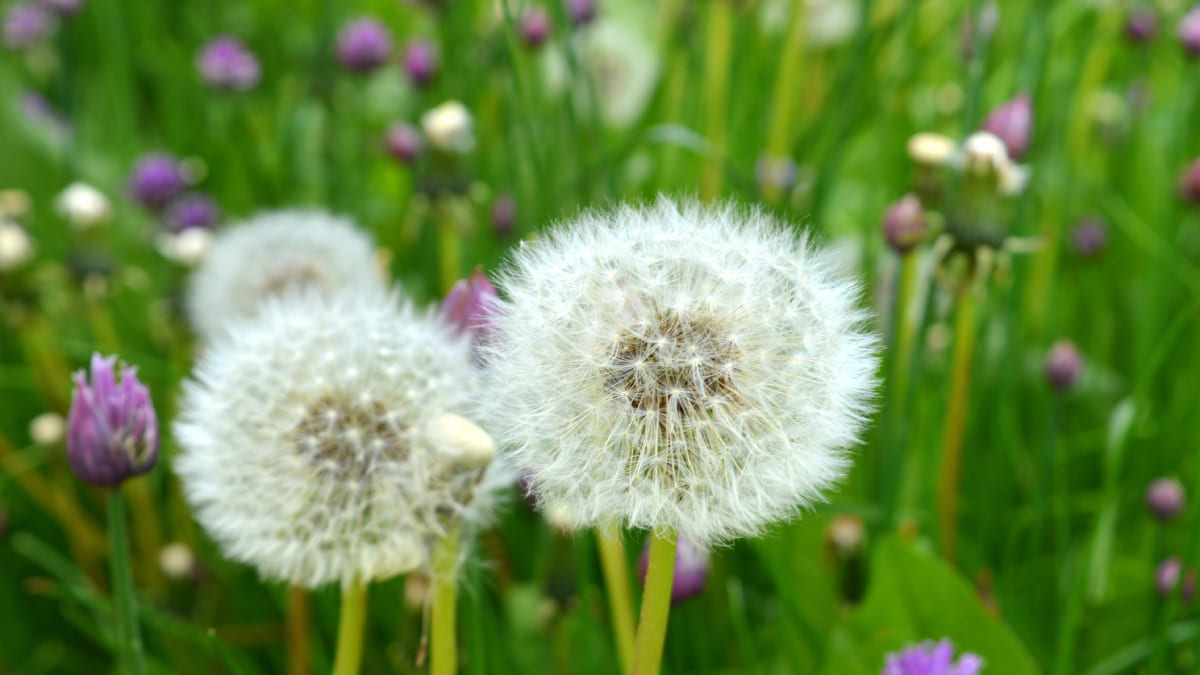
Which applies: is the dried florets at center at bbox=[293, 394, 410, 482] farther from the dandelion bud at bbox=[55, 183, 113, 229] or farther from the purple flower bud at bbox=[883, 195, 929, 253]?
the dandelion bud at bbox=[55, 183, 113, 229]

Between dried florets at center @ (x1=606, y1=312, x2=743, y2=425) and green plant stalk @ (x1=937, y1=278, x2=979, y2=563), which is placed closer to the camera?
dried florets at center @ (x1=606, y1=312, x2=743, y2=425)

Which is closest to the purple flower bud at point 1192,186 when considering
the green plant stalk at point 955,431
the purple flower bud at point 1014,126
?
the purple flower bud at point 1014,126

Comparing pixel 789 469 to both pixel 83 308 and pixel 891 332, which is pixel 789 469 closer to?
pixel 891 332

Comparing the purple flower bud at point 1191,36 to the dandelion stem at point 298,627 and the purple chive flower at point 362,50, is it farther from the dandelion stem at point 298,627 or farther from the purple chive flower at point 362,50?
the dandelion stem at point 298,627

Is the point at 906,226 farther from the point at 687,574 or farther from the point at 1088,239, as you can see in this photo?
the point at 1088,239

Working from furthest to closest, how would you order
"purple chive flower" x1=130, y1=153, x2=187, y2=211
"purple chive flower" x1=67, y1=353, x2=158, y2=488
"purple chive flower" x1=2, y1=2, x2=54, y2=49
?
"purple chive flower" x1=2, y1=2, x2=54, y2=49, "purple chive flower" x1=130, y1=153, x2=187, y2=211, "purple chive flower" x1=67, y1=353, x2=158, y2=488

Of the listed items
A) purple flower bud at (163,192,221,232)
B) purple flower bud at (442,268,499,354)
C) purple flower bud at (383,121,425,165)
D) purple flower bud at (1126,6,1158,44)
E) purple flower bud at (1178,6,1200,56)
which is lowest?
purple flower bud at (442,268,499,354)

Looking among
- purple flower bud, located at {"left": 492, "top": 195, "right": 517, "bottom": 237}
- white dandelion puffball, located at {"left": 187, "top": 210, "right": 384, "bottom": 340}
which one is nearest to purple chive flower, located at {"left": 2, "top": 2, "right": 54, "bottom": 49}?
white dandelion puffball, located at {"left": 187, "top": 210, "right": 384, "bottom": 340}
